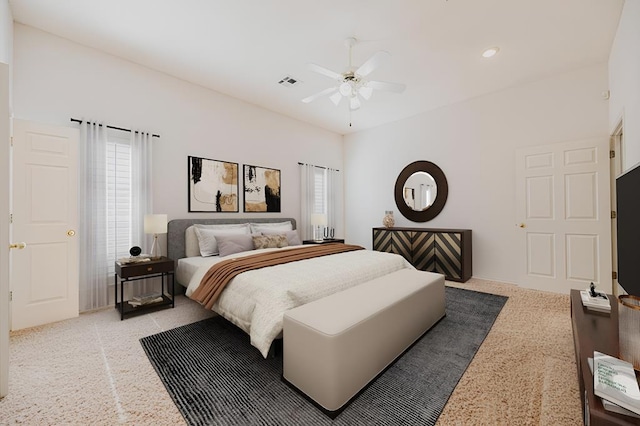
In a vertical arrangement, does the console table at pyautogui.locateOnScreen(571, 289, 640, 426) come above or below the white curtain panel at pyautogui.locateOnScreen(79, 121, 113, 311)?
below

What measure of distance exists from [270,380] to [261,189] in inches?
134

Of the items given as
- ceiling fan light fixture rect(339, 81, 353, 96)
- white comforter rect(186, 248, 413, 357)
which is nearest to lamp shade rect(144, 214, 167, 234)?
white comforter rect(186, 248, 413, 357)

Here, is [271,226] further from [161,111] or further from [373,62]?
[373,62]

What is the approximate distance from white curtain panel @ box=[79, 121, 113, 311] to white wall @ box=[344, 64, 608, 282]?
465 cm

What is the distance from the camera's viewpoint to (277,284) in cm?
219

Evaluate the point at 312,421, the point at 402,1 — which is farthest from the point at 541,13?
the point at 312,421

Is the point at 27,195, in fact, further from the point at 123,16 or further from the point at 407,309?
the point at 407,309

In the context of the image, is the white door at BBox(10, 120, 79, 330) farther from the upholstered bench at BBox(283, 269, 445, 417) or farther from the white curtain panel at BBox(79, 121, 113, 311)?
the upholstered bench at BBox(283, 269, 445, 417)

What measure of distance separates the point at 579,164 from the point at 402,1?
10.5ft

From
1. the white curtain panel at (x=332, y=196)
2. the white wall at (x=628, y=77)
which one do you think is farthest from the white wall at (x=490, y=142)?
the white curtain panel at (x=332, y=196)

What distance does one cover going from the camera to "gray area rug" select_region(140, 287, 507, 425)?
1.55 meters

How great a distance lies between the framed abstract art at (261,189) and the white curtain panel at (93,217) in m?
1.91

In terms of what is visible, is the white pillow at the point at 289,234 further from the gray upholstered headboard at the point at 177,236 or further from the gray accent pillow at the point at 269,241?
the gray upholstered headboard at the point at 177,236

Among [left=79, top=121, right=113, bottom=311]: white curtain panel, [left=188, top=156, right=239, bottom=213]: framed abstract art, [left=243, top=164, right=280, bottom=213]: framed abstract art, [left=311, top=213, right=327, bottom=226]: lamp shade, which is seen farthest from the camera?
[left=311, top=213, right=327, bottom=226]: lamp shade
